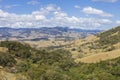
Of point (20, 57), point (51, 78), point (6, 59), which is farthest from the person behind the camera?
point (20, 57)

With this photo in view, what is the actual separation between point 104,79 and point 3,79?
57.3 m

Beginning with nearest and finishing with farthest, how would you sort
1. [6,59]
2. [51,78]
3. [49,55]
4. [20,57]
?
1. [51,78]
2. [6,59]
3. [20,57]
4. [49,55]

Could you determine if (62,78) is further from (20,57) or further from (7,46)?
(7,46)

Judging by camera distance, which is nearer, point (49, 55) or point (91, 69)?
point (91, 69)

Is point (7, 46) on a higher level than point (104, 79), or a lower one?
higher

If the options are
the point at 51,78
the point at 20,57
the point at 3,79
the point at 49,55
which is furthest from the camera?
the point at 49,55

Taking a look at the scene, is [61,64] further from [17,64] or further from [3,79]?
[3,79]

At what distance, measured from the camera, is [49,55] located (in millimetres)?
190625

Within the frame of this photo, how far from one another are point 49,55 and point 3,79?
306 feet

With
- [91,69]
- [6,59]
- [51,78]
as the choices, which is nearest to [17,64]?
[6,59]

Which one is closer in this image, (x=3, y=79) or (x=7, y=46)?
(x=3, y=79)

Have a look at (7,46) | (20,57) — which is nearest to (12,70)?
(20,57)

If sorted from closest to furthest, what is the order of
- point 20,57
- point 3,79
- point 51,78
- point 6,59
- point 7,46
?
1. point 3,79
2. point 51,78
3. point 6,59
4. point 20,57
5. point 7,46

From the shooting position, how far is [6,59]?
5182 inches
